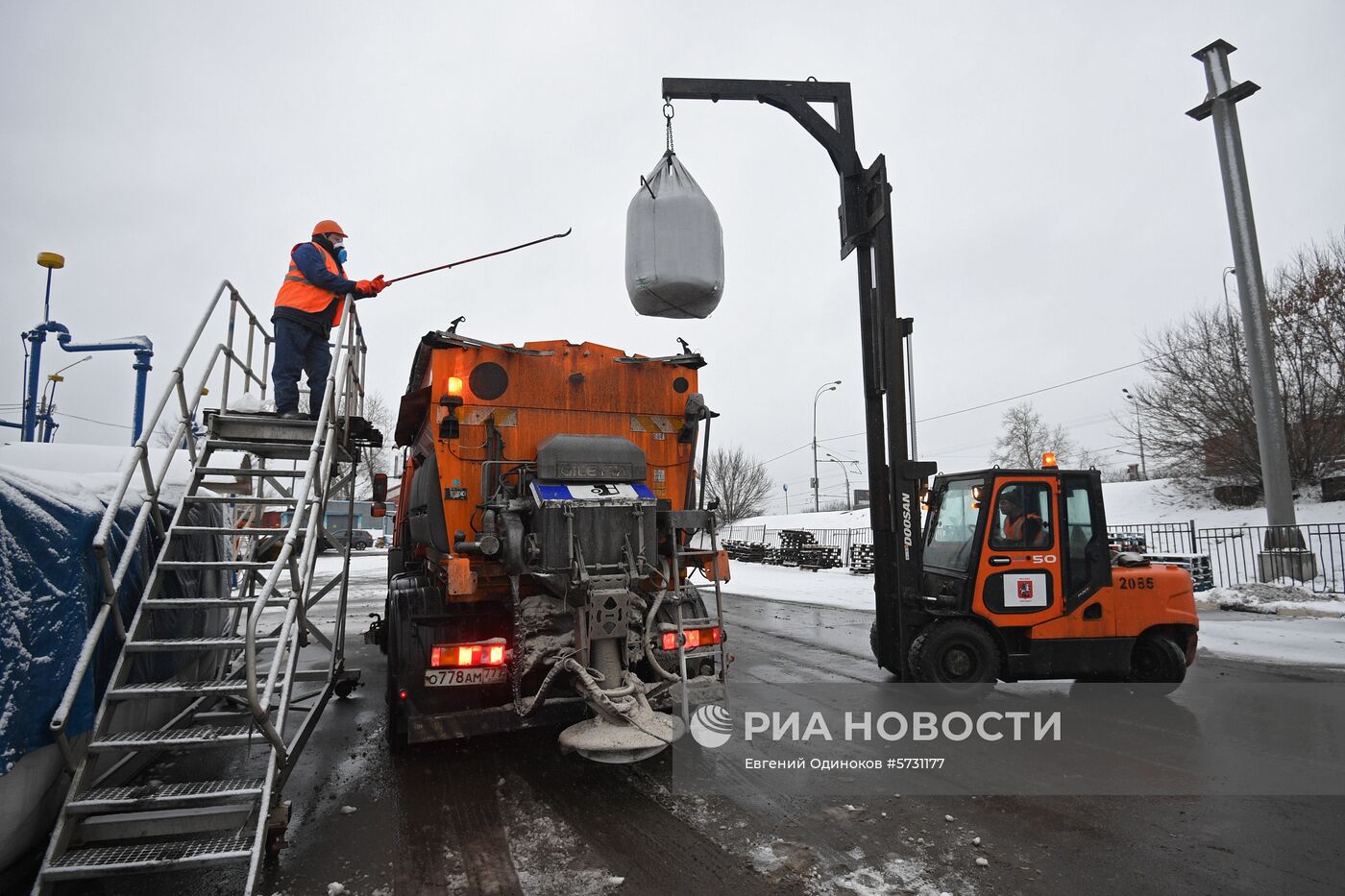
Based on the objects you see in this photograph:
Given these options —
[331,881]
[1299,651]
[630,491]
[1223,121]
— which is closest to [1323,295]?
[1223,121]

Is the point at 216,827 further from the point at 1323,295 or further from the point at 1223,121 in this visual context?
the point at 1323,295

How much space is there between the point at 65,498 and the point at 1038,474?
7371mm

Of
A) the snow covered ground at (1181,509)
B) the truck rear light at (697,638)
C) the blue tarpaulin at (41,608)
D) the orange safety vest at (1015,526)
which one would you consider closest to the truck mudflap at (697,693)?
the truck rear light at (697,638)

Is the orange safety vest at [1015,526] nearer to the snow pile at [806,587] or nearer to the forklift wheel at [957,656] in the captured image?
the forklift wheel at [957,656]

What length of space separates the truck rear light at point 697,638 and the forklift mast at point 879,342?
87.0 inches

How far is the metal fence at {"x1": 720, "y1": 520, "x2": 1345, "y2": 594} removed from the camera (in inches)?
529

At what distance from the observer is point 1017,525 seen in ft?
21.7

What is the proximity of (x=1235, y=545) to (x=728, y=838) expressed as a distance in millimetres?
20148

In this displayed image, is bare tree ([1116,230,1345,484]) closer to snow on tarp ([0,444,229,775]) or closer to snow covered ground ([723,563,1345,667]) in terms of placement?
snow covered ground ([723,563,1345,667])

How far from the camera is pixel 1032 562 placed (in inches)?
257

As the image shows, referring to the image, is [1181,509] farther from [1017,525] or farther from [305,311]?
[305,311]

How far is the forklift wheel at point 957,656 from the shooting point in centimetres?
643

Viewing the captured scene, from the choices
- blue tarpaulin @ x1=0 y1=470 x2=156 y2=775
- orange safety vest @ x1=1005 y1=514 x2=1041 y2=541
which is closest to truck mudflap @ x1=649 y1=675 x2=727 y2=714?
blue tarpaulin @ x1=0 y1=470 x2=156 y2=775

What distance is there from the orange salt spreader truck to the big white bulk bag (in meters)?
0.55
